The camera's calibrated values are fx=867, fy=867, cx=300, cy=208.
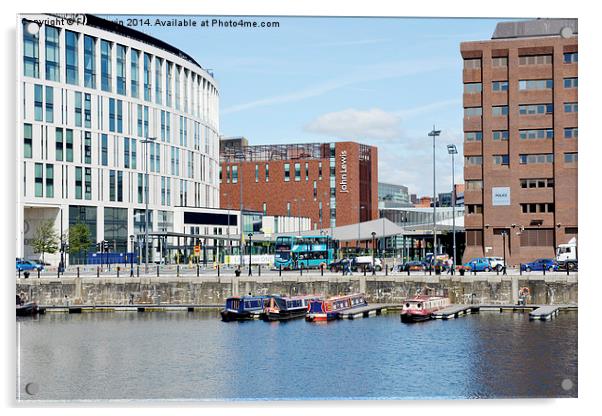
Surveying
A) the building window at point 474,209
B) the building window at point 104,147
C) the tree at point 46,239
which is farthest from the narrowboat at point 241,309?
the building window at point 104,147

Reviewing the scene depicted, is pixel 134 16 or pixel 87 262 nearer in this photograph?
pixel 134 16

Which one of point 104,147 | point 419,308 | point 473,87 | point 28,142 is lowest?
point 419,308

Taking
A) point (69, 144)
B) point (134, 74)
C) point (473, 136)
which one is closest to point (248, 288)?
point (69, 144)

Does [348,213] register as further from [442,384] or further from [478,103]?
[442,384]

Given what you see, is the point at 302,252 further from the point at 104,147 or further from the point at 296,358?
the point at 296,358

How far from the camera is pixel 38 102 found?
2579 inches

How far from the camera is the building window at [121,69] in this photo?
82.8m

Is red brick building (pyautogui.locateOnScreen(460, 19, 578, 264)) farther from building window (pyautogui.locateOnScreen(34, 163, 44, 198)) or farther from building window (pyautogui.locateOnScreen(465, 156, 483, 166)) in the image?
building window (pyautogui.locateOnScreen(34, 163, 44, 198))

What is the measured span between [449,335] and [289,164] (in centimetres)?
10758

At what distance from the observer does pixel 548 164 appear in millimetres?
71812

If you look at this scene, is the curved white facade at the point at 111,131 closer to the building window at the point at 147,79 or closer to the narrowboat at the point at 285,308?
the building window at the point at 147,79

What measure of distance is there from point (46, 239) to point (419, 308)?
3044 cm

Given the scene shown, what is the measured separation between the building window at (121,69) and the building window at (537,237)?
40677 mm

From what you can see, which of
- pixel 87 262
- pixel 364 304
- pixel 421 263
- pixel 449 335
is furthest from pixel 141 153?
pixel 449 335
